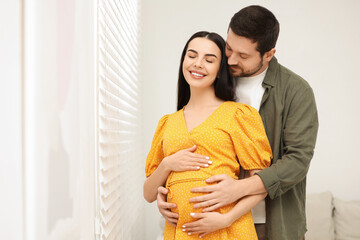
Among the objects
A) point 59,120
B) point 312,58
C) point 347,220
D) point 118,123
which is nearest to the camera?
point 59,120

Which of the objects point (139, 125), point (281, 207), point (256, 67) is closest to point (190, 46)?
point (256, 67)

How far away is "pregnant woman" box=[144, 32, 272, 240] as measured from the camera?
4.47ft

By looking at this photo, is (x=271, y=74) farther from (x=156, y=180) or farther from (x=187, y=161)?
(x=156, y=180)

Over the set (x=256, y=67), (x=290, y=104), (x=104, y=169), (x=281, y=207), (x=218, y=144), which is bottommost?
(x=281, y=207)

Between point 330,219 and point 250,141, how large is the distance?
2112 millimetres

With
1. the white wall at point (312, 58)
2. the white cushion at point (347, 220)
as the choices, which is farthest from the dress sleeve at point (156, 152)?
the white cushion at point (347, 220)

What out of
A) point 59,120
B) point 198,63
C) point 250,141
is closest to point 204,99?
point 198,63

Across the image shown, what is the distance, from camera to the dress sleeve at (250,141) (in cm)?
139

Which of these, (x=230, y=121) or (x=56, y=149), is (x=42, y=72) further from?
(x=230, y=121)

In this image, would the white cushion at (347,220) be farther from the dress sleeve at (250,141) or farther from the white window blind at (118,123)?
the dress sleeve at (250,141)

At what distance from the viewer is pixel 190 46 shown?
1522mm

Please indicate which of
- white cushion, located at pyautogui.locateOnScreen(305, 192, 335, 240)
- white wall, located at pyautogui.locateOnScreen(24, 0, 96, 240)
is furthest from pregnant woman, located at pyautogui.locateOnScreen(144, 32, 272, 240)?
white cushion, located at pyautogui.locateOnScreen(305, 192, 335, 240)

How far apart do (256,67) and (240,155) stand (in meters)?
0.39

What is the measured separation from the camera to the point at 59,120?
922 millimetres
